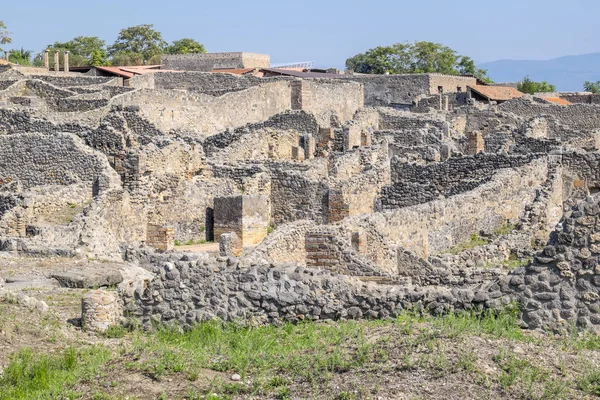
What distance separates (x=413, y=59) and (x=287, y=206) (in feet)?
205

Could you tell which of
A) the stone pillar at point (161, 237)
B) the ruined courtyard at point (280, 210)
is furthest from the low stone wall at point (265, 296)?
the stone pillar at point (161, 237)

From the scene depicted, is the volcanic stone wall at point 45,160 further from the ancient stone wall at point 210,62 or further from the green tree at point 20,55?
the green tree at point 20,55

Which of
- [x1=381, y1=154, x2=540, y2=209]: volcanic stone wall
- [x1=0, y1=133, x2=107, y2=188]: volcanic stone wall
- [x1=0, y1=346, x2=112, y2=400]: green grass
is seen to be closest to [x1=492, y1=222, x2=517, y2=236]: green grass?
[x1=381, y1=154, x2=540, y2=209]: volcanic stone wall

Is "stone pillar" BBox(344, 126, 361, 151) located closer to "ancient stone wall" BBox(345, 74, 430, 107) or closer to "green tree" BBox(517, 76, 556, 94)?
"ancient stone wall" BBox(345, 74, 430, 107)

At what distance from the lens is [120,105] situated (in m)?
31.0

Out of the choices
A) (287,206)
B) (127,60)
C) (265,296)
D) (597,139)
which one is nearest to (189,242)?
(287,206)

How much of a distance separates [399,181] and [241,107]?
11641mm

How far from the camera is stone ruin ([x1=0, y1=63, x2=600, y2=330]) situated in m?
11.6

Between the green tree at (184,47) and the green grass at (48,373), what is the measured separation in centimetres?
7902

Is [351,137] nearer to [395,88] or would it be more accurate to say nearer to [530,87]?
[395,88]

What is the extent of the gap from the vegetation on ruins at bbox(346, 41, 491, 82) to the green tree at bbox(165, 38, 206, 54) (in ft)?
38.8

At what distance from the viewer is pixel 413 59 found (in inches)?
3354

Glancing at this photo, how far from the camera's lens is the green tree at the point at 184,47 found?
90725 mm

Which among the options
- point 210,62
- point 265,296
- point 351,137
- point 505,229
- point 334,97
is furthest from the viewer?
point 210,62
